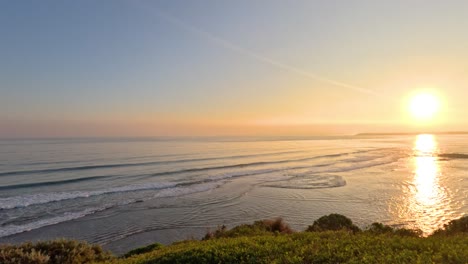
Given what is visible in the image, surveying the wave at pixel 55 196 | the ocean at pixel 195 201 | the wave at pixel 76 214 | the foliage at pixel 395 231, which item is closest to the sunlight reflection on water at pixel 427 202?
the ocean at pixel 195 201

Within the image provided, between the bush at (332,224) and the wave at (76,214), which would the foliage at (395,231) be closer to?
the bush at (332,224)

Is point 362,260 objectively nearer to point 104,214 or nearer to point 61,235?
point 61,235

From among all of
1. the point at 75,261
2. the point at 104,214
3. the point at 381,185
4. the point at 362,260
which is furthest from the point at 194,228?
the point at 381,185

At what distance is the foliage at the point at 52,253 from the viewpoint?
9.16 m

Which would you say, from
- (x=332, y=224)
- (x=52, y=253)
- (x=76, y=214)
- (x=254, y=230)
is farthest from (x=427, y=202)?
(x=76, y=214)

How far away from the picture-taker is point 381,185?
2780 centimetres

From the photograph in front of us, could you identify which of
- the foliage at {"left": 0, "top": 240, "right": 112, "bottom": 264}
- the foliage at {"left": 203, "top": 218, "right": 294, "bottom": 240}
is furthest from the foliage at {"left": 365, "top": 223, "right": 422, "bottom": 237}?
the foliage at {"left": 0, "top": 240, "right": 112, "bottom": 264}

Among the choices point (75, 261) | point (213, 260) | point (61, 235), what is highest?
point (213, 260)

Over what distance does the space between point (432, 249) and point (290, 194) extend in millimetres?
18430

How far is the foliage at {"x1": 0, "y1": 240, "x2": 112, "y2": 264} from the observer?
361 inches

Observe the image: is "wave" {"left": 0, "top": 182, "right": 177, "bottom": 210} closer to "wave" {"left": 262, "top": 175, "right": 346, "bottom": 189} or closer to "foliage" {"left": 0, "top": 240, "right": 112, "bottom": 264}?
"wave" {"left": 262, "top": 175, "right": 346, "bottom": 189}

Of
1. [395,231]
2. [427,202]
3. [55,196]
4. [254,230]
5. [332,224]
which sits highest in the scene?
[395,231]

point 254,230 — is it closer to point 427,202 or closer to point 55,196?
point 427,202

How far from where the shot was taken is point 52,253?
988 cm
